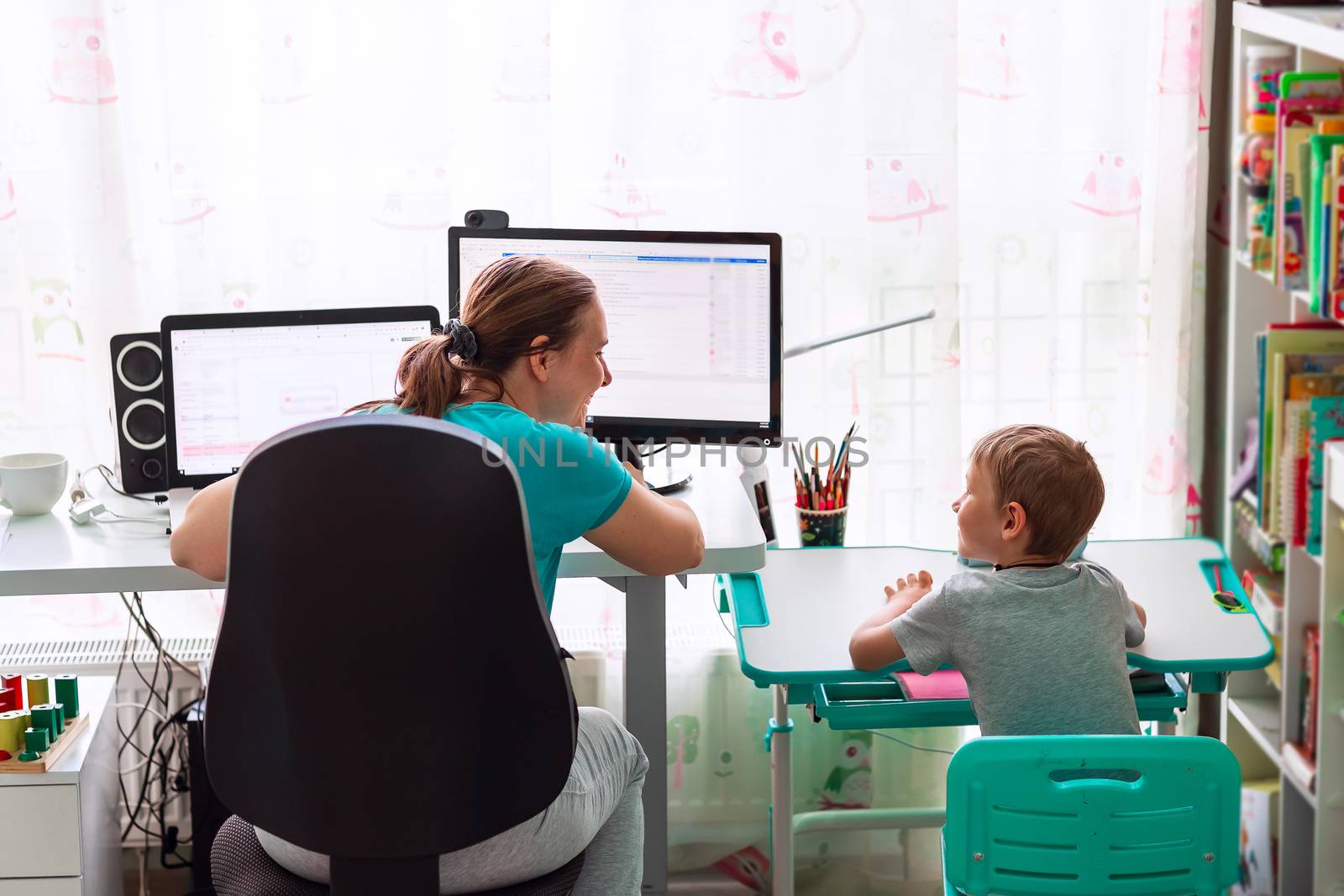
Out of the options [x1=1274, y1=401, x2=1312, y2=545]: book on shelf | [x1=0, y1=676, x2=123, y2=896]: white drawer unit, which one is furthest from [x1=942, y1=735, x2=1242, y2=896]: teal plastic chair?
[x1=0, y1=676, x2=123, y2=896]: white drawer unit

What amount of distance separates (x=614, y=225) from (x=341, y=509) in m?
1.31

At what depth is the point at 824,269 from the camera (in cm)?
240

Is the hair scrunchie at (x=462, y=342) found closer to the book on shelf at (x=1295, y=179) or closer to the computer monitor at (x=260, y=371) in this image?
the computer monitor at (x=260, y=371)

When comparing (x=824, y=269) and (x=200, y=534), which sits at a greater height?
(x=824, y=269)

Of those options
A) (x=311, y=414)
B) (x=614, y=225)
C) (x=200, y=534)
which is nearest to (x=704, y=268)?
(x=614, y=225)

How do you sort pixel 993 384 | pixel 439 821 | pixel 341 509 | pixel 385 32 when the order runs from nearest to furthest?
pixel 341 509 < pixel 439 821 < pixel 385 32 < pixel 993 384

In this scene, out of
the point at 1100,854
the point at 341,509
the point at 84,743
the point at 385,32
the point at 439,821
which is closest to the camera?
the point at 341,509

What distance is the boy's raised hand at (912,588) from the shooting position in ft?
6.06

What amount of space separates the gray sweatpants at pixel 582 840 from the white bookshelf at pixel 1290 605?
109 centimetres

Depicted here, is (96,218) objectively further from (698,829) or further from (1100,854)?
(1100,854)

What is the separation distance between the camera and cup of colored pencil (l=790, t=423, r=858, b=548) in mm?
2188

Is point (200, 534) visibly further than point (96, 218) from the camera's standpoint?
No

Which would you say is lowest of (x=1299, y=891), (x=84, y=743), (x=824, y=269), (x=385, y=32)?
(x=1299, y=891)

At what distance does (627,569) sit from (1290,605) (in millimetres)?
1109
